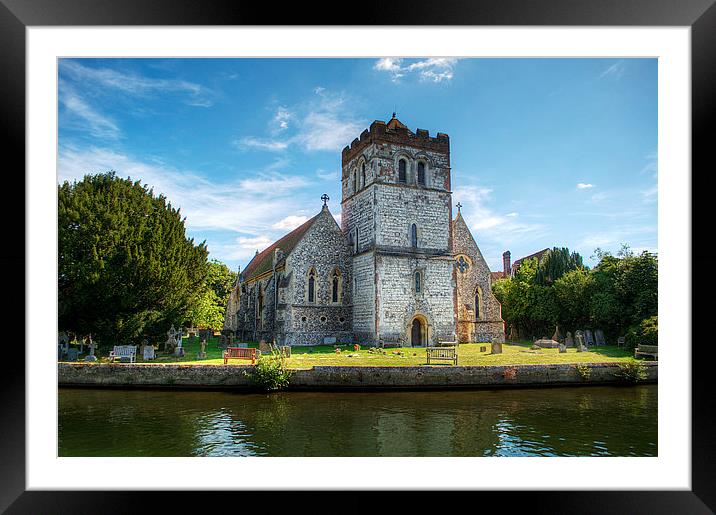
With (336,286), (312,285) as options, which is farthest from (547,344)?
(312,285)

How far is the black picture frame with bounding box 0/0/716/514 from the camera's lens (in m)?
4.18

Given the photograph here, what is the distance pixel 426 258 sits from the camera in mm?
20766

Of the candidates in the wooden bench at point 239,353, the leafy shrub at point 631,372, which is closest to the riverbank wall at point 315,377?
the wooden bench at point 239,353

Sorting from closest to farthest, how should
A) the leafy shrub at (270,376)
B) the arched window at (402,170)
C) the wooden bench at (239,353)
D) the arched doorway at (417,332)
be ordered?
the leafy shrub at (270,376) → the wooden bench at (239,353) → the arched doorway at (417,332) → the arched window at (402,170)

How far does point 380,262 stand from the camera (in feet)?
65.5

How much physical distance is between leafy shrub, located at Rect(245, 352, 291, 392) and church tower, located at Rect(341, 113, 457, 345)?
7213 mm

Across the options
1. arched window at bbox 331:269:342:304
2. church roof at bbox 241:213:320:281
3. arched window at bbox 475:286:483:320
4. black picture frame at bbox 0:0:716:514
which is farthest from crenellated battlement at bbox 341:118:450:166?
black picture frame at bbox 0:0:716:514

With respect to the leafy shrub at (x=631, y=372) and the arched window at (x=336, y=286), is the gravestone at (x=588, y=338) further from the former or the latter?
the arched window at (x=336, y=286)

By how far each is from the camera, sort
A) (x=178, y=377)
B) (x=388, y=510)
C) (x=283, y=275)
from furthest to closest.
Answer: (x=283, y=275) < (x=178, y=377) < (x=388, y=510)
